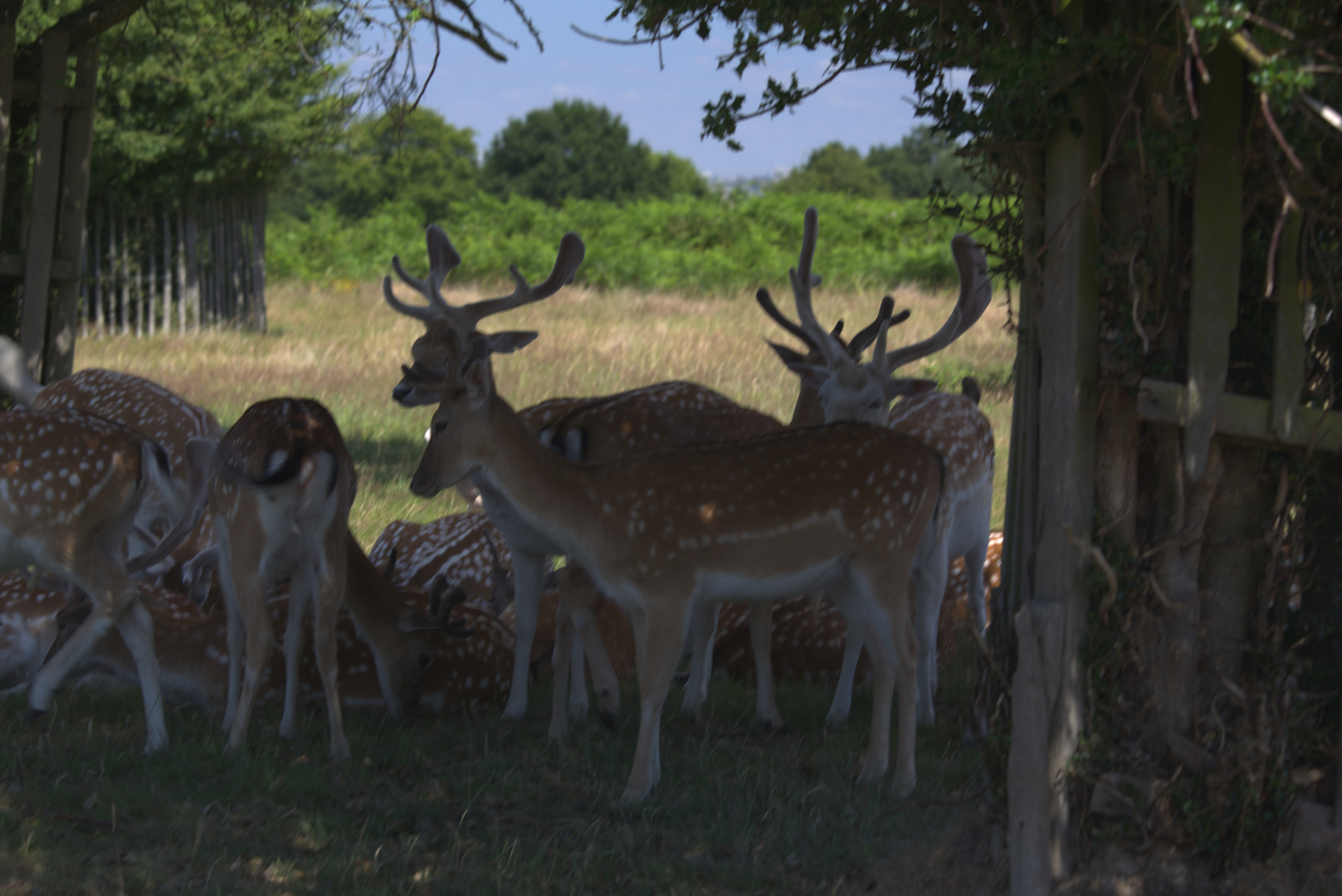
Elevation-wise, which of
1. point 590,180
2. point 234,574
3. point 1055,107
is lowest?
point 234,574

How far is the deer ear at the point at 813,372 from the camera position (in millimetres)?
5555

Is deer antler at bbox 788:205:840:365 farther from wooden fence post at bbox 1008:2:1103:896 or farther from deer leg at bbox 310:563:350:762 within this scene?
deer leg at bbox 310:563:350:762

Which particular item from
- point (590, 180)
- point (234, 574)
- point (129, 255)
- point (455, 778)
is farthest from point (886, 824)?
point (590, 180)

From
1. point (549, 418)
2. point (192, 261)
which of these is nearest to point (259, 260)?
point (192, 261)

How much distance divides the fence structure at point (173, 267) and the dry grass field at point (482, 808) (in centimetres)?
1170

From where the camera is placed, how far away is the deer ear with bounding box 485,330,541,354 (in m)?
4.93

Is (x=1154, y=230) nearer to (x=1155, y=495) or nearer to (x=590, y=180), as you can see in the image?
(x=1155, y=495)

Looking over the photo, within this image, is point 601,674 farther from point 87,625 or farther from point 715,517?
point 87,625

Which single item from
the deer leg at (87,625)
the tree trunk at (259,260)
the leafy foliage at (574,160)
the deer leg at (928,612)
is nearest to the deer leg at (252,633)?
the deer leg at (87,625)

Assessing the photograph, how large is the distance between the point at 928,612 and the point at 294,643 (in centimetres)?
254

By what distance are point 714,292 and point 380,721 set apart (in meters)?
16.7

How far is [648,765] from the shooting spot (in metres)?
4.37

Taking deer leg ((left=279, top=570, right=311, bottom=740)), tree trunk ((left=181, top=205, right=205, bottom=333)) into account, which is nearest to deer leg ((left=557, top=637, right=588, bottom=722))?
deer leg ((left=279, top=570, right=311, bottom=740))

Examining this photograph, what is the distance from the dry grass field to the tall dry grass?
10.3ft
